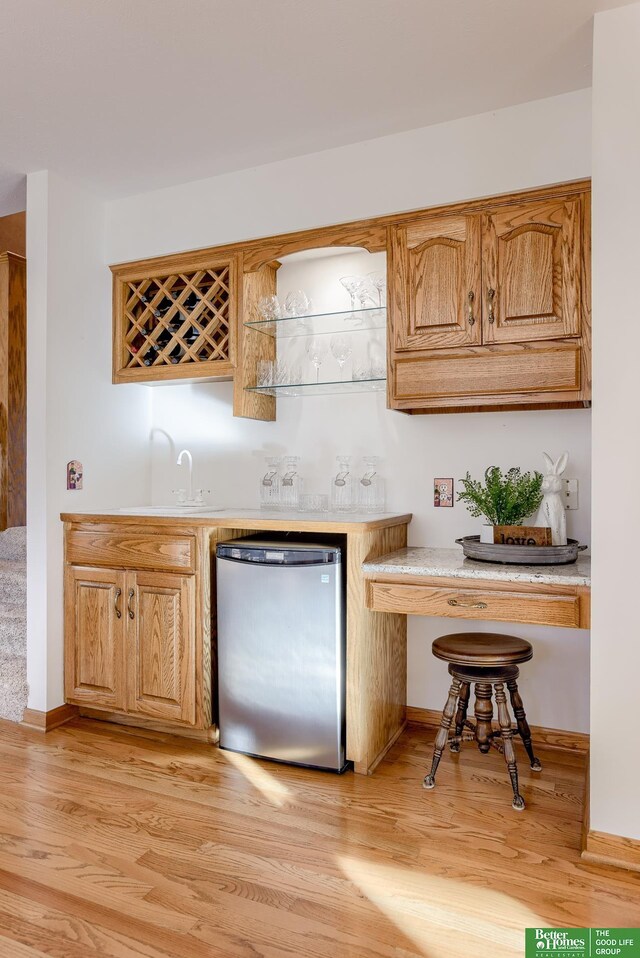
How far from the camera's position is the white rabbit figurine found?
2.45 meters

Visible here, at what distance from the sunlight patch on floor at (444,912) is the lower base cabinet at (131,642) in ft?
3.83

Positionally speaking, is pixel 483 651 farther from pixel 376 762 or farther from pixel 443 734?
pixel 376 762

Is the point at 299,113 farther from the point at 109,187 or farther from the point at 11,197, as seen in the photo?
the point at 11,197

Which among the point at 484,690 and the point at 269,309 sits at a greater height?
the point at 269,309

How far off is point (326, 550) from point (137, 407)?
1.68m

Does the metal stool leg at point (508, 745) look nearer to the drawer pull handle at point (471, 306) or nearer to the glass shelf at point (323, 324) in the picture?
the drawer pull handle at point (471, 306)

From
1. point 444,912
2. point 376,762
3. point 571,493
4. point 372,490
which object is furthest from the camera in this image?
point 372,490

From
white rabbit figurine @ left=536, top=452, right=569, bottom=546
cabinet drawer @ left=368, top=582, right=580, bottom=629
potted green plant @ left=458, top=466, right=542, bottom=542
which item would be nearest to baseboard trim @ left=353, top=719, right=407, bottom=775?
cabinet drawer @ left=368, top=582, right=580, bottom=629

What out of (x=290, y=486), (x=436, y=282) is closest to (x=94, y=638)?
(x=290, y=486)

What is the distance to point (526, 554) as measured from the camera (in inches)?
90.8

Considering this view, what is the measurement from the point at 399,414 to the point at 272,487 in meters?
0.76

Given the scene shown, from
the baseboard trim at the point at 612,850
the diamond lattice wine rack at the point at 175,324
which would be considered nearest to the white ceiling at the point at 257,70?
the diamond lattice wine rack at the point at 175,324

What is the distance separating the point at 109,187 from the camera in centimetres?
320

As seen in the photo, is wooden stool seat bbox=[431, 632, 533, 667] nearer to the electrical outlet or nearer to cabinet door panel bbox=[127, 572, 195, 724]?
the electrical outlet
